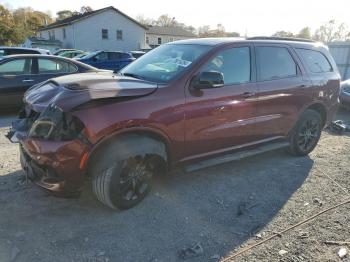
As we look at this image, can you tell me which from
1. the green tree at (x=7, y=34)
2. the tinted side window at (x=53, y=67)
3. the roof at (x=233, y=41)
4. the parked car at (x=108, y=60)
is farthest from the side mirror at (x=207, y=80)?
the green tree at (x=7, y=34)

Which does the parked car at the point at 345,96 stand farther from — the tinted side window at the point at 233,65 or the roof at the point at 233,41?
the tinted side window at the point at 233,65

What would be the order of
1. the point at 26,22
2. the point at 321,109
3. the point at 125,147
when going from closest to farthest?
the point at 125,147 < the point at 321,109 < the point at 26,22

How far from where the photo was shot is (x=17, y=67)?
771 cm

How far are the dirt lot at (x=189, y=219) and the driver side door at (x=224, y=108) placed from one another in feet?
1.91

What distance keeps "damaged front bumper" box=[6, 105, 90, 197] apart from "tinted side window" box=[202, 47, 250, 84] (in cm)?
180

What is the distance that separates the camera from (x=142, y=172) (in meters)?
3.68

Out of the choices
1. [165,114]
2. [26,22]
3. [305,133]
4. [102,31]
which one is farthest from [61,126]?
[26,22]

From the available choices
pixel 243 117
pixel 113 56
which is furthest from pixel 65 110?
pixel 113 56

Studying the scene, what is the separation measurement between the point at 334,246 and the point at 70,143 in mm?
2710

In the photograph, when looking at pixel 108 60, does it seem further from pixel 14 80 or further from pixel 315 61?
pixel 315 61

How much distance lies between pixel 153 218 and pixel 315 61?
3.74 meters

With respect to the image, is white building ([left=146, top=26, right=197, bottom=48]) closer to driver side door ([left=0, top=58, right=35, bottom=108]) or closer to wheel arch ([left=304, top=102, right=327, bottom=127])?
Answer: driver side door ([left=0, top=58, right=35, bottom=108])

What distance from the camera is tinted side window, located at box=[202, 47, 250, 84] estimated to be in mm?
4062

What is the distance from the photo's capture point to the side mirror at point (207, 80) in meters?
3.67
